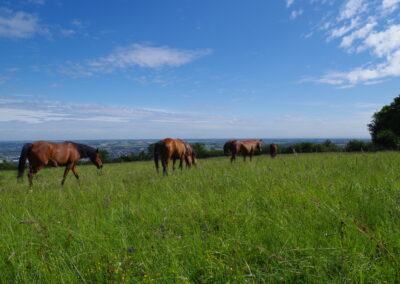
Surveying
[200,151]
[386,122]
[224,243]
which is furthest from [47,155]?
[200,151]

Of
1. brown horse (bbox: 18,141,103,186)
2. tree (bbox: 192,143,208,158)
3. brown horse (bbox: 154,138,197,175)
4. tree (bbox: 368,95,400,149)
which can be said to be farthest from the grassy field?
tree (bbox: 192,143,208,158)

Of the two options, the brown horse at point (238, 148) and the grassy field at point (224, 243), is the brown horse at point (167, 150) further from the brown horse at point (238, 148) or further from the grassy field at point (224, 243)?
the grassy field at point (224, 243)

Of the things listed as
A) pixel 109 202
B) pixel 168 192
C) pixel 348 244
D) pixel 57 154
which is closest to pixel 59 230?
pixel 109 202

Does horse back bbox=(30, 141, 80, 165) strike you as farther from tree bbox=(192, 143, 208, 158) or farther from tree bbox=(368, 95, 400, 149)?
tree bbox=(192, 143, 208, 158)

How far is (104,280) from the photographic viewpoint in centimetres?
175

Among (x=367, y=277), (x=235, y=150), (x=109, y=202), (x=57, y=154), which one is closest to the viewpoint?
(x=367, y=277)

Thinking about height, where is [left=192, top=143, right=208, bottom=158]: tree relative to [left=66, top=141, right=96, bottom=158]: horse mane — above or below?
below

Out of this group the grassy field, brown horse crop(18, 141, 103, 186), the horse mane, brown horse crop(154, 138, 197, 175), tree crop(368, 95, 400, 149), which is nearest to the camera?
the grassy field

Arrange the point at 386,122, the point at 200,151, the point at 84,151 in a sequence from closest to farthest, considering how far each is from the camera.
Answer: the point at 84,151
the point at 386,122
the point at 200,151

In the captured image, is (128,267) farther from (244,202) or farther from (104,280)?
(244,202)

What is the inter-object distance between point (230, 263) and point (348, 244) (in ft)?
3.45

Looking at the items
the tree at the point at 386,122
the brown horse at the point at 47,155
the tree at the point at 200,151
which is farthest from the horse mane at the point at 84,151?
the tree at the point at 200,151

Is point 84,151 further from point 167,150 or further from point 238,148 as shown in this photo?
point 238,148

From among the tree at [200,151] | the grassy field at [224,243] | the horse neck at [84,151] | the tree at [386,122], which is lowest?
the tree at [200,151]
